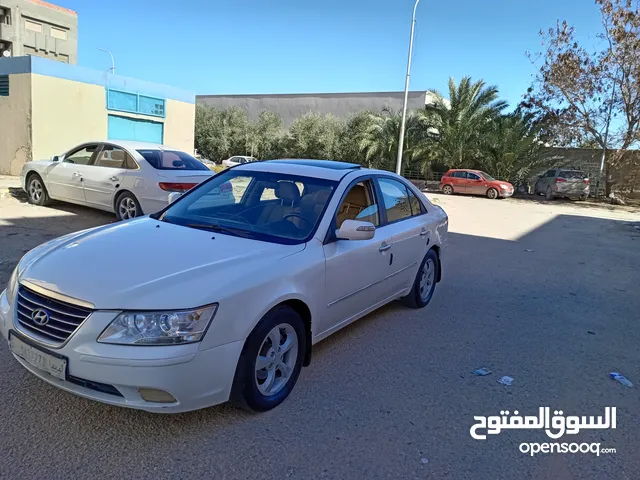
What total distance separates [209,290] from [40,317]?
3.16ft

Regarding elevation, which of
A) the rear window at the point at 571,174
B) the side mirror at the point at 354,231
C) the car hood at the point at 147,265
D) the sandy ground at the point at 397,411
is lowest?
the sandy ground at the point at 397,411

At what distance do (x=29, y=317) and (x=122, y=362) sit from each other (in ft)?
2.42

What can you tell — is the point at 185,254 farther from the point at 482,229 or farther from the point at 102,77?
the point at 102,77

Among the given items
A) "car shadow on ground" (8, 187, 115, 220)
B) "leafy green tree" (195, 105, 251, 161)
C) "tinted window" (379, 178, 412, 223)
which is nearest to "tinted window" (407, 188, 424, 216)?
"tinted window" (379, 178, 412, 223)

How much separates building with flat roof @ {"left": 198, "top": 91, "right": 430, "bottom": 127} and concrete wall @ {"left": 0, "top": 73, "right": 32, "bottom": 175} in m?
25.3

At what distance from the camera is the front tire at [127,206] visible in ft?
27.9

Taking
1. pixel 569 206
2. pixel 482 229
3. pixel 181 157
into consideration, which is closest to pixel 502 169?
pixel 569 206

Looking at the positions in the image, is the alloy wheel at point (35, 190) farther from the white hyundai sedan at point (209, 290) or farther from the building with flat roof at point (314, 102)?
the building with flat roof at point (314, 102)

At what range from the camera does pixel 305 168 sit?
446cm

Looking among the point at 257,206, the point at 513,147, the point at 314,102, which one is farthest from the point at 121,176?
the point at 314,102

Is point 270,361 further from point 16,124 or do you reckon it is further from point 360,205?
point 16,124

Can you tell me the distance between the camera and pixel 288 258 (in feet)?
10.8

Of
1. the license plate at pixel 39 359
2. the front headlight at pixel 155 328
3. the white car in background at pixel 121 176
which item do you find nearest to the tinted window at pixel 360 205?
the front headlight at pixel 155 328

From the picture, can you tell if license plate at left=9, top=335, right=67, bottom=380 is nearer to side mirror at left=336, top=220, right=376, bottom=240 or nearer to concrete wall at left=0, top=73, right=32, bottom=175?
side mirror at left=336, top=220, right=376, bottom=240
